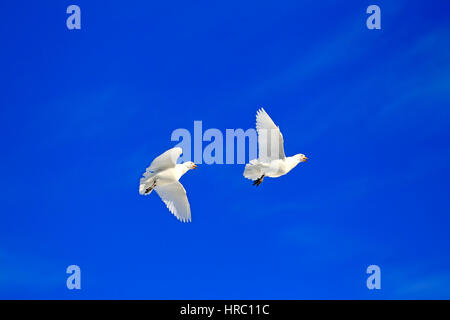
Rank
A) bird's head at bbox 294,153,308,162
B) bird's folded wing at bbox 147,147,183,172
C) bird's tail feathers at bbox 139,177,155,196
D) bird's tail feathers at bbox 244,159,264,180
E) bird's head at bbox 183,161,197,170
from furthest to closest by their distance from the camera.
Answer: bird's head at bbox 294,153,308,162 < bird's head at bbox 183,161,197,170 < bird's tail feathers at bbox 244,159,264,180 < bird's tail feathers at bbox 139,177,155,196 < bird's folded wing at bbox 147,147,183,172

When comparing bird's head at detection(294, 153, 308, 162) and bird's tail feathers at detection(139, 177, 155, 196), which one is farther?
bird's head at detection(294, 153, 308, 162)

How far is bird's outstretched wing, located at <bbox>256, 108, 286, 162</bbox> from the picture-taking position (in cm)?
2048

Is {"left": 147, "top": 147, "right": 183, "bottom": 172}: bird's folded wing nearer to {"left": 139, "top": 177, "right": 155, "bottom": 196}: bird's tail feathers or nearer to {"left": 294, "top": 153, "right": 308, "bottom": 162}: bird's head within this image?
{"left": 139, "top": 177, "right": 155, "bottom": 196}: bird's tail feathers

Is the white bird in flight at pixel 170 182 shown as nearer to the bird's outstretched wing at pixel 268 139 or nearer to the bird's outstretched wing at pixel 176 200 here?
the bird's outstretched wing at pixel 176 200

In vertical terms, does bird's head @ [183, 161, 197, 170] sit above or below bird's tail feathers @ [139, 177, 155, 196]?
above

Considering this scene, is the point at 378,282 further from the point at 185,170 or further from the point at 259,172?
the point at 185,170

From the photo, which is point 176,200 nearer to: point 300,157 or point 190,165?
point 190,165

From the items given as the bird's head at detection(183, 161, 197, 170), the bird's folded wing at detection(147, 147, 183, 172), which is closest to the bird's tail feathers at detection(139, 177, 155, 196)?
the bird's folded wing at detection(147, 147, 183, 172)

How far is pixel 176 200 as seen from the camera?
72.0 feet

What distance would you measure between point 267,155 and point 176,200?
3.72 metres

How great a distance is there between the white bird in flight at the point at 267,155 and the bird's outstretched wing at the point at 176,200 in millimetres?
2470

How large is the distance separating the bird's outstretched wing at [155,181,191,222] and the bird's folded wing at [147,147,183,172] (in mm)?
1458

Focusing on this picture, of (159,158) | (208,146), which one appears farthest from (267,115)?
(159,158)

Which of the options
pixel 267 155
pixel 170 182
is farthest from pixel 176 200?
pixel 267 155
